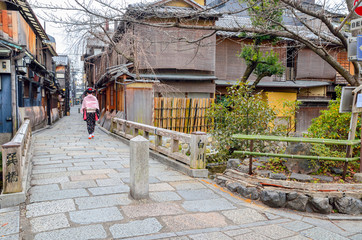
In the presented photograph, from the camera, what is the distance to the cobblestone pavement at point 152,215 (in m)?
3.86

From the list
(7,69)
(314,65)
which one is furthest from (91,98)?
(314,65)

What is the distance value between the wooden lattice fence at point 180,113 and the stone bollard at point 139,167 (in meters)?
9.49

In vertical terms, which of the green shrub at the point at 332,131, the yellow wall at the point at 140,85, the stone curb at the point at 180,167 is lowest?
the stone curb at the point at 180,167

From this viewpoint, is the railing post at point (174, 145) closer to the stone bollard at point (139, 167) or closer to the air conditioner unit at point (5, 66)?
the stone bollard at point (139, 167)

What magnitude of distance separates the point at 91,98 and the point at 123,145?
9.15ft

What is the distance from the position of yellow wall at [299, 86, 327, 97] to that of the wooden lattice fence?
10.5 m

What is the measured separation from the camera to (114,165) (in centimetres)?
777

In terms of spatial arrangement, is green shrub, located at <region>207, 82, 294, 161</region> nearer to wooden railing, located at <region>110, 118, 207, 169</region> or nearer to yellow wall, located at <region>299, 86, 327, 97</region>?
wooden railing, located at <region>110, 118, 207, 169</region>

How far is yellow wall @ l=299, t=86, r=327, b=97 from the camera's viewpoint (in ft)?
74.9

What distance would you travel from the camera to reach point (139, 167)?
16.3 ft

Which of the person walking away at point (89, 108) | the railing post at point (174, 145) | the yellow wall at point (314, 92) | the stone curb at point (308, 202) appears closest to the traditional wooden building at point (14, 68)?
the person walking away at point (89, 108)

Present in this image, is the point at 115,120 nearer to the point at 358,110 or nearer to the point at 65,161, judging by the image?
the point at 65,161

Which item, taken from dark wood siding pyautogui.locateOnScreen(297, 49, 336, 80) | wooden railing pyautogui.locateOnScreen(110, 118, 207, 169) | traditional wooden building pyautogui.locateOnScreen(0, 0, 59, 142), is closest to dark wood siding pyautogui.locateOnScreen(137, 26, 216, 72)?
traditional wooden building pyautogui.locateOnScreen(0, 0, 59, 142)

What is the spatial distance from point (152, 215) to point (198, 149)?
2.54 meters
